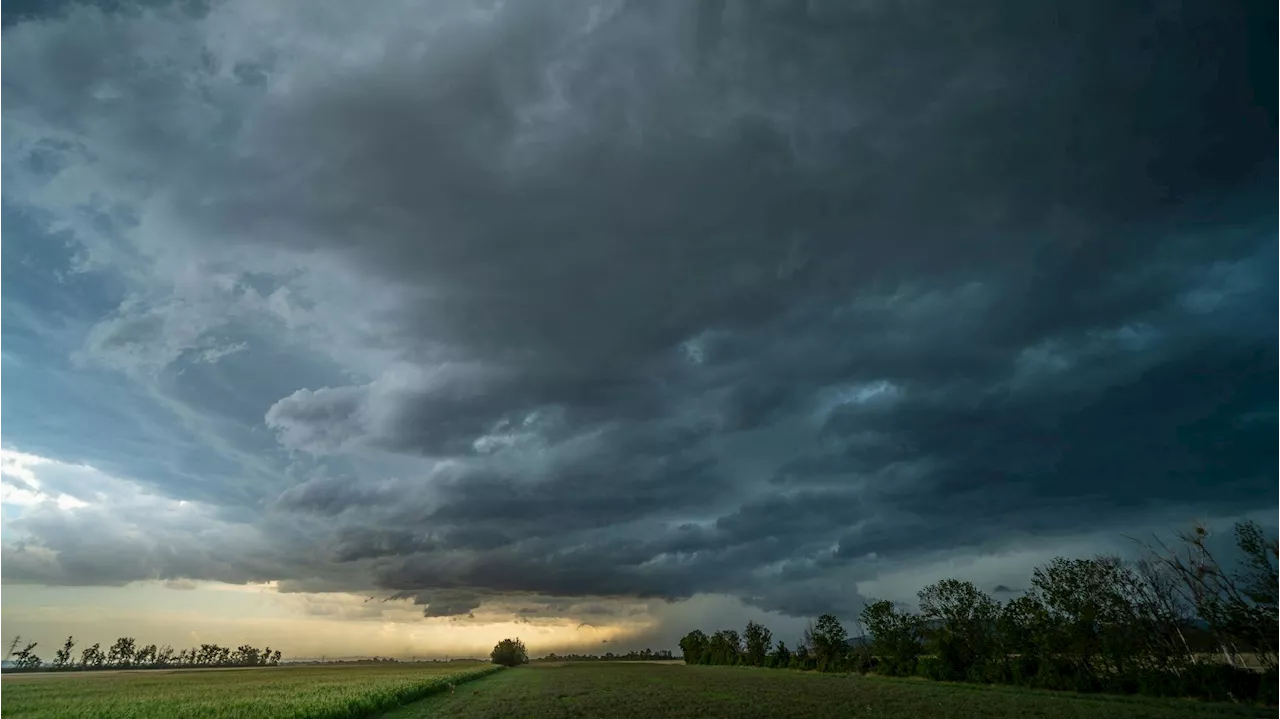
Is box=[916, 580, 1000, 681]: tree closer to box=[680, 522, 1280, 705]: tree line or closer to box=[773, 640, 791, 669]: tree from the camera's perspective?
box=[680, 522, 1280, 705]: tree line

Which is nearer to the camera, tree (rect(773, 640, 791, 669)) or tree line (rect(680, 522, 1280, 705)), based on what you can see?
tree line (rect(680, 522, 1280, 705))

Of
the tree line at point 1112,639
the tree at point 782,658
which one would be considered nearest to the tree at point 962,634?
the tree line at point 1112,639

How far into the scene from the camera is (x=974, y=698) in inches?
2318

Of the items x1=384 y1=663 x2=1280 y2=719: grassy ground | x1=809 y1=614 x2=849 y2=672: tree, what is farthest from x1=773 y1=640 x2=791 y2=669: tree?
x1=384 y1=663 x2=1280 y2=719: grassy ground

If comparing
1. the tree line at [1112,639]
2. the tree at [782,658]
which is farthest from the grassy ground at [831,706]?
the tree at [782,658]

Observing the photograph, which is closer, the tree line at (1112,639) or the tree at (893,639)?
the tree line at (1112,639)

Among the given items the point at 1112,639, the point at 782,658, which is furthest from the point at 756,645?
the point at 1112,639

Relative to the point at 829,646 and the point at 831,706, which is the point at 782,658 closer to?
the point at 829,646

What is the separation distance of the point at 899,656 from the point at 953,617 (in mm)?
13003

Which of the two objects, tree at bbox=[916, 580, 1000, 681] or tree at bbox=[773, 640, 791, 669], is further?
tree at bbox=[773, 640, 791, 669]

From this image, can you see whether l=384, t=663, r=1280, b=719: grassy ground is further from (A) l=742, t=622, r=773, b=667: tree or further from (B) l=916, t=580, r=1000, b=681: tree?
(A) l=742, t=622, r=773, b=667: tree

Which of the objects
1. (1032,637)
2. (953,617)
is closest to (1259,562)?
(1032,637)

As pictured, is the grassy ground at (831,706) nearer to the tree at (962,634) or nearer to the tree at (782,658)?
the tree at (962,634)

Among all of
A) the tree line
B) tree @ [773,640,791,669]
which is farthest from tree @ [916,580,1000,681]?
tree @ [773,640,791,669]
